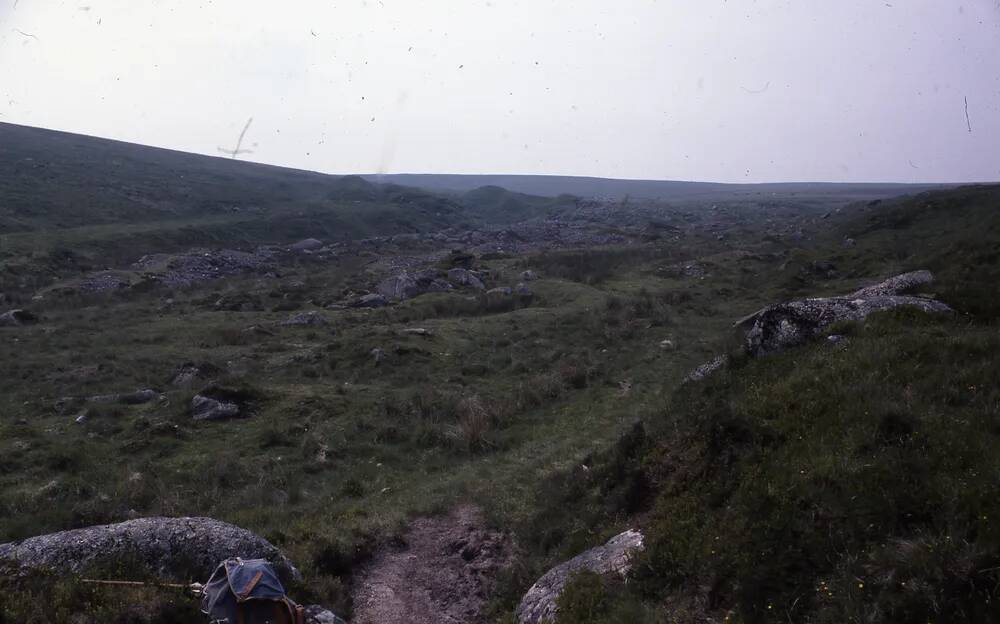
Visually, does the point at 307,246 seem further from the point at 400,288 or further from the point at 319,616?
the point at 319,616

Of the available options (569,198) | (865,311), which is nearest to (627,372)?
(865,311)

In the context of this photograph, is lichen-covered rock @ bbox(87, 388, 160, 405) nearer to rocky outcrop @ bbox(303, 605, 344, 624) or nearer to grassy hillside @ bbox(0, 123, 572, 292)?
rocky outcrop @ bbox(303, 605, 344, 624)

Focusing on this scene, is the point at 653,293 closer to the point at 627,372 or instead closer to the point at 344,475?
the point at 627,372

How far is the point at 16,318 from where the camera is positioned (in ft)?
88.9

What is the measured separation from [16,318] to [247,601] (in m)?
28.2

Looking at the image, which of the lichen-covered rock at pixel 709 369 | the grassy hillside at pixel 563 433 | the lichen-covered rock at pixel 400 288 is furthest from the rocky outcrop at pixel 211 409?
the lichen-covered rock at pixel 400 288

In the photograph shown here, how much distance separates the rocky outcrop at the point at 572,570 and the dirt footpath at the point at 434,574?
1.13m

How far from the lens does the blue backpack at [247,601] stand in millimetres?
6047

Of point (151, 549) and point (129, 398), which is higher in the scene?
point (151, 549)

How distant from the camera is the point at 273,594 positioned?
6.12 m

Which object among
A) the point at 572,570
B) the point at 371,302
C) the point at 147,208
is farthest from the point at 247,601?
the point at 147,208

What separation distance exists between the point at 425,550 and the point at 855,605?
6.45 metres

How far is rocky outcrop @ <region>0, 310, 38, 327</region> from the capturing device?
2662cm

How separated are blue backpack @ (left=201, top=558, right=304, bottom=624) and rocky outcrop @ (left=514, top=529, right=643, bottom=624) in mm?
2538
